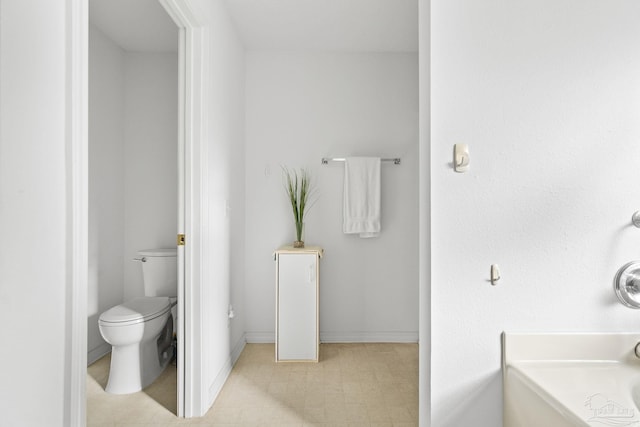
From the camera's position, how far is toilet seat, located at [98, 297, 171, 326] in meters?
2.27

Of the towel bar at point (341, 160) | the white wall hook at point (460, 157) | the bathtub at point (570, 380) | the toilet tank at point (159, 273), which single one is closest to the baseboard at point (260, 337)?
the toilet tank at point (159, 273)

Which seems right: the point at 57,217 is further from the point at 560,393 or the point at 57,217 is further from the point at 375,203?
the point at 375,203

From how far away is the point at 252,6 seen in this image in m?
2.67

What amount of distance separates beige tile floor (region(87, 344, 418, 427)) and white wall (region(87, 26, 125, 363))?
465 mm

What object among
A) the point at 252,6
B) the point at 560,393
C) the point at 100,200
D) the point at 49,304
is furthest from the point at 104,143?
the point at 560,393

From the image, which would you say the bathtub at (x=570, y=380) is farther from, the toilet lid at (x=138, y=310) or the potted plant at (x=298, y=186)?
the potted plant at (x=298, y=186)

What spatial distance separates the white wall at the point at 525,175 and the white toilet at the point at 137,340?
179 cm

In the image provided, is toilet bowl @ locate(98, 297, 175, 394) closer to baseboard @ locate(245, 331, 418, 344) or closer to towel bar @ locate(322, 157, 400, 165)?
baseboard @ locate(245, 331, 418, 344)

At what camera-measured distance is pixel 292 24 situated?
292cm

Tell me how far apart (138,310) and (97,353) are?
84 centimetres

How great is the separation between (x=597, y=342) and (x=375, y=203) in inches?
83.7

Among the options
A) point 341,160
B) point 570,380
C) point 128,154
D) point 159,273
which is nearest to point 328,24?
point 341,160

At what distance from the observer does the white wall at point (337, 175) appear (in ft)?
11.1

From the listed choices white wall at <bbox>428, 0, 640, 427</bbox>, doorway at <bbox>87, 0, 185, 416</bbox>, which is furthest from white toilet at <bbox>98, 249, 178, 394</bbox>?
white wall at <bbox>428, 0, 640, 427</bbox>
